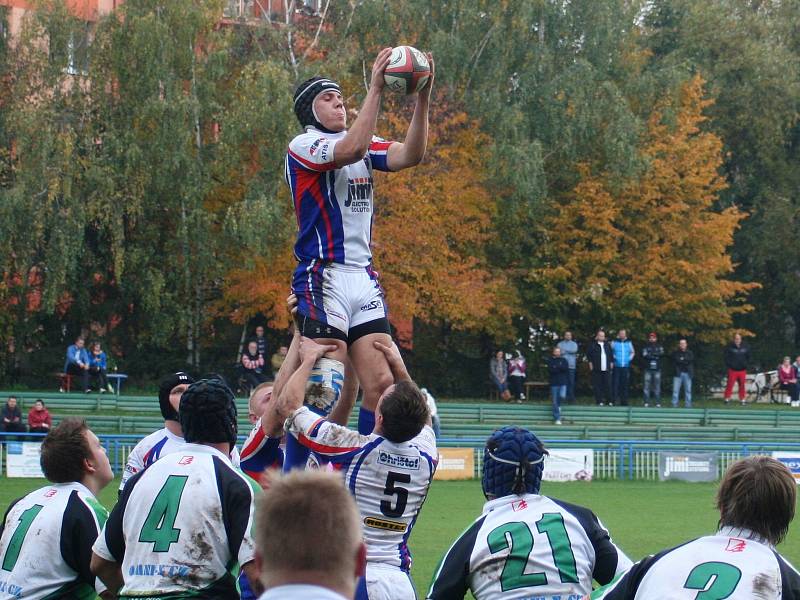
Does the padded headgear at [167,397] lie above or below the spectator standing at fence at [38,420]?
above

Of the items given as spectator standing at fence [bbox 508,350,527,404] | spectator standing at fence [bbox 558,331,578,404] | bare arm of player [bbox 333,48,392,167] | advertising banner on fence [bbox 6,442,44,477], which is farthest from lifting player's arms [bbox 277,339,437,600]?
spectator standing at fence [bbox 508,350,527,404]

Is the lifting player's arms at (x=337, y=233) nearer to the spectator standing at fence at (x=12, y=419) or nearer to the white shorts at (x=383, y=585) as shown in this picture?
the white shorts at (x=383, y=585)

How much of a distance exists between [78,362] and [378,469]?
27514mm

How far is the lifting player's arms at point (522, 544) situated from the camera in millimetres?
5402

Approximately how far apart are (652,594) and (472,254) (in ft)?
111

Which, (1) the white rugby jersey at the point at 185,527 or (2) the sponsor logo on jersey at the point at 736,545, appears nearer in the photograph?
(2) the sponsor logo on jersey at the point at 736,545

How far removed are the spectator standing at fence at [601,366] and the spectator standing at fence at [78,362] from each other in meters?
14.2

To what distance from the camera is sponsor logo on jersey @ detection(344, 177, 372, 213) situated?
23.5ft

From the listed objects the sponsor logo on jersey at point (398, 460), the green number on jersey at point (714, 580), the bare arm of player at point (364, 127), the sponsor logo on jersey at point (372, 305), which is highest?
the bare arm of player at point (364, 127)

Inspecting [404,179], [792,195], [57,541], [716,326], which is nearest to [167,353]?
[404,179]

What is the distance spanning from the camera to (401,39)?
38.1 metres

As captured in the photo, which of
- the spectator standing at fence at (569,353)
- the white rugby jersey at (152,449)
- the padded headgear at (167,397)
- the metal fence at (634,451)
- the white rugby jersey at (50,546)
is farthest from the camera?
the spectator standing at fence at (569,353)

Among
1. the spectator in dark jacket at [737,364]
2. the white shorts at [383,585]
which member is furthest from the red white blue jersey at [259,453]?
the spectator in dark jacket at [737,364]

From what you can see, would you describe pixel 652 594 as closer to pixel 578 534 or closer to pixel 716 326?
pixel 578 534
